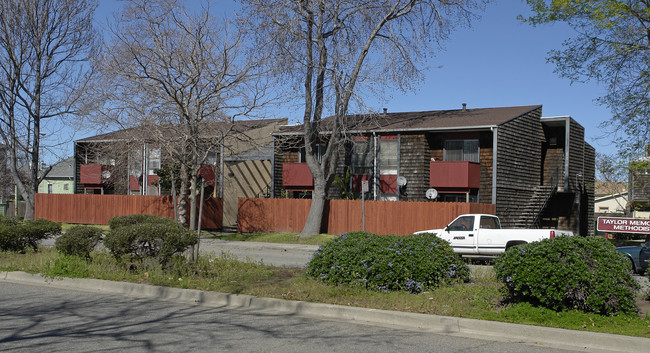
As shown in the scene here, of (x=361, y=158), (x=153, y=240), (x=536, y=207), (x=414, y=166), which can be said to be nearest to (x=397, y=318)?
(x=153, y=240)

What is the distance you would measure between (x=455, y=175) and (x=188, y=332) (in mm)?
23979

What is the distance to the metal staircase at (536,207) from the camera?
31.0 meters

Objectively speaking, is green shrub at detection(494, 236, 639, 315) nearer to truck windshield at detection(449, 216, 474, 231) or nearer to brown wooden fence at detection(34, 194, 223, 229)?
truck windshield at detection(449, 216, 474, 231)

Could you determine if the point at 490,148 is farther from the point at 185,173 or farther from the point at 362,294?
the point at 362,294

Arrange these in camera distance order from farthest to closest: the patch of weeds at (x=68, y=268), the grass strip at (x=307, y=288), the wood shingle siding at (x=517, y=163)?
the wood shingle siding at (x=517, y=163), the patch of weeds at (x=68, y=268), the grass strip at (x=307, y=288)

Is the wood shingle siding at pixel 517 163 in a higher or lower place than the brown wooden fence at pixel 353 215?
higher

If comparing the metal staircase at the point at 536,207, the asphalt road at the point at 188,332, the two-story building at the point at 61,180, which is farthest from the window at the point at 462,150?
the two-story building at the point at 61,180

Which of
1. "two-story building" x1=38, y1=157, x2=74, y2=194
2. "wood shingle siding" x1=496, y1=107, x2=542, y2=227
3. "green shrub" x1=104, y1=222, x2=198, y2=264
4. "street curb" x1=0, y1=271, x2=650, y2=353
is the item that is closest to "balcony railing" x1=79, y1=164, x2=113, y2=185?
"two-story building" x1=38, y1=157, x2=74, y2=194

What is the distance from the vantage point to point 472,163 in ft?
99.0

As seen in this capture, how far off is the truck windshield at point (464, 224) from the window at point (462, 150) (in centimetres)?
1312

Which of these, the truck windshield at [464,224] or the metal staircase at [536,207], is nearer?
the truck windshield at [464,224]

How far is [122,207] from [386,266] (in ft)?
92.4

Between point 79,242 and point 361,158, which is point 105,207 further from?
point 79,242

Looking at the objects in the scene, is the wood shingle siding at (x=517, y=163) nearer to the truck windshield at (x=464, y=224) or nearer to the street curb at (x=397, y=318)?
the truck windshield at (x=464, y=224)
